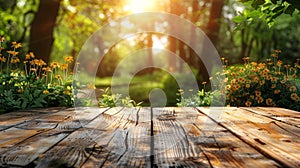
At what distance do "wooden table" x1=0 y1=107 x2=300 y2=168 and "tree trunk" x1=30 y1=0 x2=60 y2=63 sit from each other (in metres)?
6.46

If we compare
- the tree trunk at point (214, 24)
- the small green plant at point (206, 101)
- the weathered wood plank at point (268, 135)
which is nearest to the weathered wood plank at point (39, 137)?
the weathered wood plank at point (268, 135)

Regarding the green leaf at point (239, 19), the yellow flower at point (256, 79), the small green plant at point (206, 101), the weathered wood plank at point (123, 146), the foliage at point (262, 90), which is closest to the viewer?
the weathered wood plank at point (123, 146)

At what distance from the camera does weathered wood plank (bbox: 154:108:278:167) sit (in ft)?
5.18

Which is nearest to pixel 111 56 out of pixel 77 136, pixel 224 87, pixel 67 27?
pixel 67 27

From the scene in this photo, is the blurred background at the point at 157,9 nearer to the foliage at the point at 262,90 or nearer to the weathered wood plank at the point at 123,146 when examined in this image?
the foliage at the point at 262,90

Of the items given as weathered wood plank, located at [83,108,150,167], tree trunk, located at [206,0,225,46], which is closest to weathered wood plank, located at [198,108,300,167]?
weathered wood plank, located at [83,108,150,167]

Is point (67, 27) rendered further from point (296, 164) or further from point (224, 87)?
point (296, 164)

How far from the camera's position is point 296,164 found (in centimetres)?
155

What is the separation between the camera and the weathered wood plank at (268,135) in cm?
169

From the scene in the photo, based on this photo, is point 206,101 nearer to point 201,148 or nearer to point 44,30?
point 201,148

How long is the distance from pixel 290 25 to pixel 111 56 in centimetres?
1886

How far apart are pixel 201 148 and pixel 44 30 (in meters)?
8.11

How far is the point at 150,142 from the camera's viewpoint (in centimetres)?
199

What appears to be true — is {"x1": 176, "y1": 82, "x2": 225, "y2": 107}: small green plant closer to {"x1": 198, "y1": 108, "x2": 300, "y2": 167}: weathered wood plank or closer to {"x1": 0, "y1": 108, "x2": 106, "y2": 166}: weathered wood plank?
{"x1": 198, "y1": 108, "x2": 300, "y2": 167}: weathered wood plank
